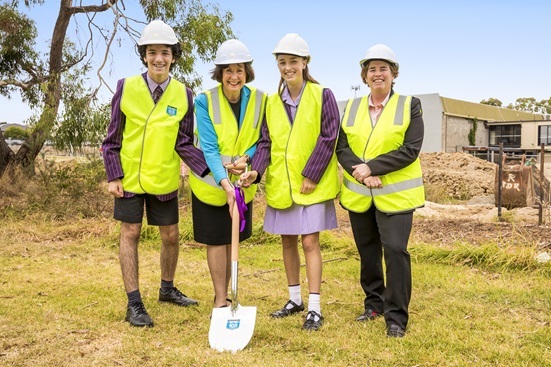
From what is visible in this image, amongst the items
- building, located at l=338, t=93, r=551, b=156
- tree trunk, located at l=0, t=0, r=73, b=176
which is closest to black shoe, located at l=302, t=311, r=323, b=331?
tree trunk, located at l=0, t=0, r=73, b=176

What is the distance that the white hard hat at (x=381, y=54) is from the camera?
410 cm

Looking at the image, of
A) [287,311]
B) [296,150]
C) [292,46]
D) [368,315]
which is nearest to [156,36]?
[292,46]

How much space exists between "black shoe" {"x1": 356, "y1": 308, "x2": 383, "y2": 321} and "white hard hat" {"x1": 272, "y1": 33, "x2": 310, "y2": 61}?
6.60 ft

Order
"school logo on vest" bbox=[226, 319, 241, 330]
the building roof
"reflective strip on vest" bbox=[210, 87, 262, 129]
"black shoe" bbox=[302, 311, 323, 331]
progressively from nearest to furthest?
"school logo on vest" bbox=[226, 319, 241, 330]
"black shoe" bbox=[302, 311, 323, 331]
"reflective strip on vest" bbox=[210, 87, 262, 129]
the building roof

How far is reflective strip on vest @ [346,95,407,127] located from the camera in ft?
13.5

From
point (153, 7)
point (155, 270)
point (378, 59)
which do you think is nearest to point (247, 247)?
point (155, 270)

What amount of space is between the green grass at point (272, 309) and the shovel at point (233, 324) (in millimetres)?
97

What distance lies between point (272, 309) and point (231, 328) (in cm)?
100

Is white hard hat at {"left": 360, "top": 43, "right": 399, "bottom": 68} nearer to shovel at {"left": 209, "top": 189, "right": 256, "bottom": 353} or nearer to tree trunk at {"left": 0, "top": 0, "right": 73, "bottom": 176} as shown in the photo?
shovel at {"left": 209, "top": 189, "right": 256, "bottom": 353}

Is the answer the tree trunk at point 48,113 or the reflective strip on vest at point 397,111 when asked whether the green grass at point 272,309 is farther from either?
the tree trunk at point 48,113

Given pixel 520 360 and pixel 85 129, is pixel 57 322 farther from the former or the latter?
pixel 85 129

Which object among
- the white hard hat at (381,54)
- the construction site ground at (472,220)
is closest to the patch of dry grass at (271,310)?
the construction site ground at (472,220)

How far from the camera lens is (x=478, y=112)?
48656 millimetres

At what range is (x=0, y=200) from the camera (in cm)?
1080
